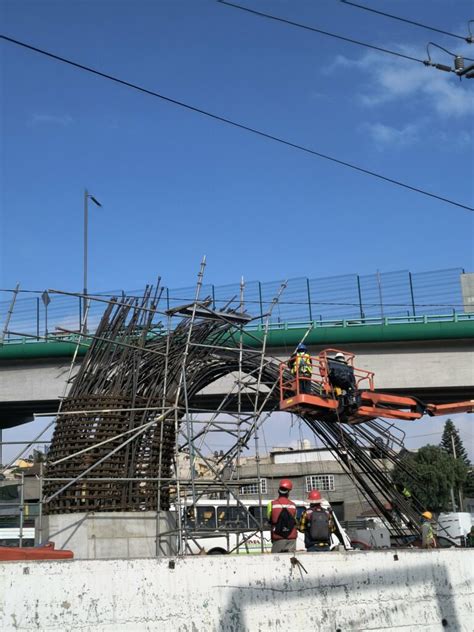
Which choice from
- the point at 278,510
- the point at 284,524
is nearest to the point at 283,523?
the point at 284,524

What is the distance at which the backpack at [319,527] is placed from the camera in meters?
9.89

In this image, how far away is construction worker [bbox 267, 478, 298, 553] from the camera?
32.1 ft

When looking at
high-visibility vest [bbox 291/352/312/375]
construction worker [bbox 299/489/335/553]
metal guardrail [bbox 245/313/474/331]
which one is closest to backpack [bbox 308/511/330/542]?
construction worker [bbox 299/489/335/553]

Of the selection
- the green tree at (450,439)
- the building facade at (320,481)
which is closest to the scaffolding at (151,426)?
the building facade at (320,481)

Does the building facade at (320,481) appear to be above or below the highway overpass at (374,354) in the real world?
below

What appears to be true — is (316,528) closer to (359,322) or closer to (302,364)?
(302,364)

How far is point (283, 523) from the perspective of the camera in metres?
9.88

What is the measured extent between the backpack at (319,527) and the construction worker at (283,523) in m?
0.25

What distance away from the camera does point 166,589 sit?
7.84m

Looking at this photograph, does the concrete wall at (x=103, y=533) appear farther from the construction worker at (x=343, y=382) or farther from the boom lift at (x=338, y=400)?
the construction worker at (x=343, y=382)

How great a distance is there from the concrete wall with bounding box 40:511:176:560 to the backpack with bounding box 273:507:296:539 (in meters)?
3.03

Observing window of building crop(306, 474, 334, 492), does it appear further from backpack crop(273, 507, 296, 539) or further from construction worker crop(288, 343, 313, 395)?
backpack crop(273, 507, 296, 539)

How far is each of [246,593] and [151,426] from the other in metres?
5.04

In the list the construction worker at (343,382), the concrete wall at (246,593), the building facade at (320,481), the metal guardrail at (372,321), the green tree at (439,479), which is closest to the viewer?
the concrete wall at (246,593)
